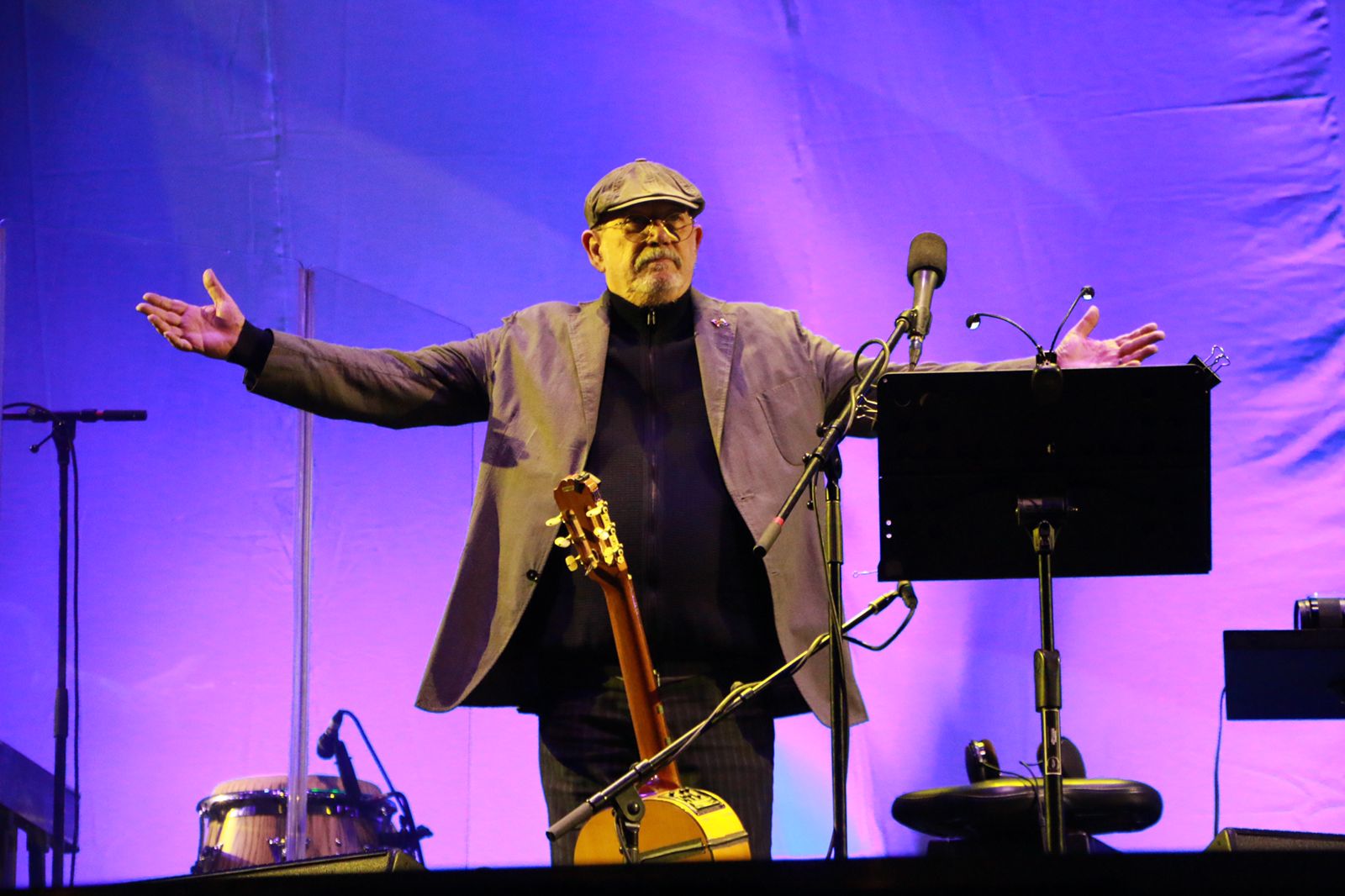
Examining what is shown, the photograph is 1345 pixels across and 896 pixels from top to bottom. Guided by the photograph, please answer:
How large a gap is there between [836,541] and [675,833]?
532mm

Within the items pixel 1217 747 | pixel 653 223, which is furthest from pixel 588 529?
pixel 1217 747

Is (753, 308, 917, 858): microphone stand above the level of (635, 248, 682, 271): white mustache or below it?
below

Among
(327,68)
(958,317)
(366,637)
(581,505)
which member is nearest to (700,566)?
(581,505)

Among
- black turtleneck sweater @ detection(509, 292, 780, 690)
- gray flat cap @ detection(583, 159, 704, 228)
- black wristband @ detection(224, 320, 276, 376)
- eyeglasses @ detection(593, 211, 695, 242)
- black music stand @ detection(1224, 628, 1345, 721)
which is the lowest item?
black music stand @ detection(1224, 628, 1345, 721)

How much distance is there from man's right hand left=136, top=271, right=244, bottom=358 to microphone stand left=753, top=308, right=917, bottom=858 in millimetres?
1155

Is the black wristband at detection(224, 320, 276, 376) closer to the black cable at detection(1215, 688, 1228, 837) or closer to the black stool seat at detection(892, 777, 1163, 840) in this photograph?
the black stool seat at detection(892, 777, 1163, 840)

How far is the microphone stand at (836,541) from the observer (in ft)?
6.82

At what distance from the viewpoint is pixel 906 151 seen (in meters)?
3.75

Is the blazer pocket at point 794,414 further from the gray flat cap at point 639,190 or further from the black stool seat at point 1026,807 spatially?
the black stool seat at point 1026,807

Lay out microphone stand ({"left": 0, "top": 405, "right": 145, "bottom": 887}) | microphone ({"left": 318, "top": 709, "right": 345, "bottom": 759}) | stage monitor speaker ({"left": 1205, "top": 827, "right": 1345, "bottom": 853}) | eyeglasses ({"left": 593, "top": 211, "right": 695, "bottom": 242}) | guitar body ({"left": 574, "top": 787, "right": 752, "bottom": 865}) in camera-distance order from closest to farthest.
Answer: stage monitor speaker ({"left": 1205, "top": 827, "right": 1345, "bottom": 853})
guitar body ({"left": 574, "top": 787, "right": 752, "bottom": 865})
eyeglasses ({"left": 593, "top": 211, "right": 695, "bottom": 242})
microphone stand ({"left": 0, "top": 405, "right": 145, "bottom": 887})
microphone ({"left": 318, "top": 709, "right": 345, "bottom": 759})

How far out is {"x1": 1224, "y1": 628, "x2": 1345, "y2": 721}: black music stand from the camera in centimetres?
238

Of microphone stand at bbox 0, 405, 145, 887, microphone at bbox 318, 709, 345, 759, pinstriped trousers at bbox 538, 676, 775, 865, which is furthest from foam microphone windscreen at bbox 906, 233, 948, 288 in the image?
microphone stand at bbox 0, 405, 145, 887

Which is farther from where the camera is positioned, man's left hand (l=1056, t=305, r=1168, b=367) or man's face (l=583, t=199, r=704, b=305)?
man's face (l=583, t=199, r=704, b=305)

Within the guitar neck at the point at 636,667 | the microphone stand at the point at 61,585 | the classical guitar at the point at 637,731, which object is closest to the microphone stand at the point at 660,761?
the classical guitar at the point at 637,731
